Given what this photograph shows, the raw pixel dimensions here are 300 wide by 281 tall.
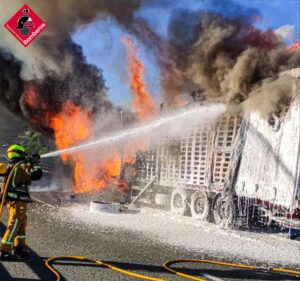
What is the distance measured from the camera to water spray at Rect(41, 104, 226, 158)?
10.9 metres

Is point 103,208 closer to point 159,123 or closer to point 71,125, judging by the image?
point 159,123

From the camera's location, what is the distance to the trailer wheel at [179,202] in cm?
1180

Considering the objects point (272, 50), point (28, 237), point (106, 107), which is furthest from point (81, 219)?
point (106, 107)

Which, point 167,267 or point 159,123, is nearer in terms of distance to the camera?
point 167,267

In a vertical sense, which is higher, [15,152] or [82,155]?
[82,155]

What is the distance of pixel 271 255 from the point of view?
7051mm

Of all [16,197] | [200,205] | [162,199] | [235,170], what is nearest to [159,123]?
[162,199]

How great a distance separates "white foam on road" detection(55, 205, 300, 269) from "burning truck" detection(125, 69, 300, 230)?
576mm

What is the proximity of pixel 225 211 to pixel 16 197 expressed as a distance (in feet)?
18.8

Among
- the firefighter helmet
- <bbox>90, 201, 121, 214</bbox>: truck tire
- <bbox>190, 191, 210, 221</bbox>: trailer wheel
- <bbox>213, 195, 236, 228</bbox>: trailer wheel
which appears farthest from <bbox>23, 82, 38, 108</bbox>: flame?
the firefighter helmet

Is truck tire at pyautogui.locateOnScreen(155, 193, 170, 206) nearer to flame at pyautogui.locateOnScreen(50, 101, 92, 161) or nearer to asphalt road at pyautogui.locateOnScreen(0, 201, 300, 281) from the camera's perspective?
asphalt road at pyautogui.locateOnScreen(0, 201, 300, 281)

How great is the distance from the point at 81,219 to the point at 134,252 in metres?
3.42

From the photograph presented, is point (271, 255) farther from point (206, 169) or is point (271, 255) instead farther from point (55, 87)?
point (55, 87)

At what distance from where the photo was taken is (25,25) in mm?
16531
